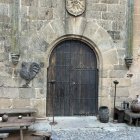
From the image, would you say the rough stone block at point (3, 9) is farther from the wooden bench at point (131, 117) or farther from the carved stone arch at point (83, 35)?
the wooden bench at point (131, 117)

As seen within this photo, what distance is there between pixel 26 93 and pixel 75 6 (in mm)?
2536

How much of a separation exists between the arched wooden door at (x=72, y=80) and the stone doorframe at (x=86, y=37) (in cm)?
18

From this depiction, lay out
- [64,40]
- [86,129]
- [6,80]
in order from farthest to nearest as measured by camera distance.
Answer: [64,40]
[6,80]
[86,129]

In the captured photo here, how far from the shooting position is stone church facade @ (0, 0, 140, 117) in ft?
26.3

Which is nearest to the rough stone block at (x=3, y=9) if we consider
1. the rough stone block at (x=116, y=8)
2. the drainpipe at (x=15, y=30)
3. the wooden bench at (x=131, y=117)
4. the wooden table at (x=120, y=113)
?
the drainpipe at (x=15, y=30)

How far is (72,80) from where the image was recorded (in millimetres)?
8508

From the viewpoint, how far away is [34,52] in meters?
8.16

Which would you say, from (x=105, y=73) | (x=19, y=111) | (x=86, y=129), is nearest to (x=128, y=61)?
(x=105, y=73)

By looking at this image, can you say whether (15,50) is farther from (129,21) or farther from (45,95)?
(129,21)

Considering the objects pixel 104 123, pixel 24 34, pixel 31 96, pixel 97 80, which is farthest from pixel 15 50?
pixel 104 123

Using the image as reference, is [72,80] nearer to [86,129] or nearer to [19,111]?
[86,129]

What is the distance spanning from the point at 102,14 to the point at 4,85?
3099mm

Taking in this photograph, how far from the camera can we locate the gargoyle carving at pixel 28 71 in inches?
317

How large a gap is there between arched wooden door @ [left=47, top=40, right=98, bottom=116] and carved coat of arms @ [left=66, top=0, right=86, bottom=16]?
780 millimetres
